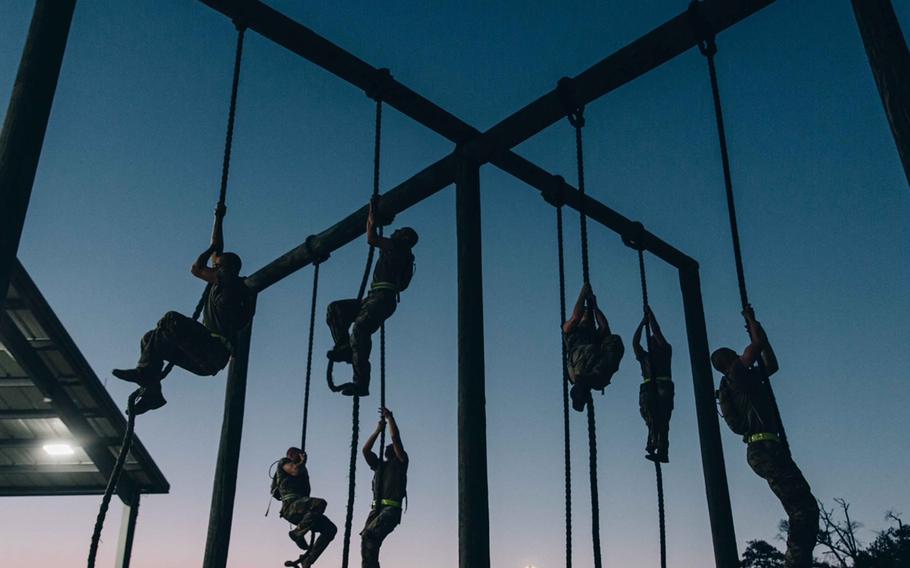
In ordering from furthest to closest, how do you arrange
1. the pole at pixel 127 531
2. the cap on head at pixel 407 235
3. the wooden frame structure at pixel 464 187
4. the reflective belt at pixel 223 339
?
1. the pole at pixel 127 531
2. the cap on head at pixel 407 235
3. the reflective belt at pixel 223 339
4. the wooden frame structure at pixel 464 187

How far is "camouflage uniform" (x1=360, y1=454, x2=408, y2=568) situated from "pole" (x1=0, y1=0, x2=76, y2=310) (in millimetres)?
4844

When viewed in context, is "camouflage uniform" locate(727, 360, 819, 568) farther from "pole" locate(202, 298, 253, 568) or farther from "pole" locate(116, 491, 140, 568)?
"pole" locate(116, 491, 140, 568)

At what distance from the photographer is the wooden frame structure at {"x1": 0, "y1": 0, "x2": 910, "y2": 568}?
4570 mm

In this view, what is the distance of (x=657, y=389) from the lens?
27.4 ft

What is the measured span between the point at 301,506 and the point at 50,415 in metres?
5.63

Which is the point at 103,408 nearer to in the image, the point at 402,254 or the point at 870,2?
the point at 402,254

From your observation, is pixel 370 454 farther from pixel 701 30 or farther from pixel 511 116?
pixel 701 30

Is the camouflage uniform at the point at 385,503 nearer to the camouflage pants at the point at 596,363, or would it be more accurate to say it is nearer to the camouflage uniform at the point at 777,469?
the camouflage pants at the point at 596,363

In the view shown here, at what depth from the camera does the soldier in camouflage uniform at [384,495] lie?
823cm

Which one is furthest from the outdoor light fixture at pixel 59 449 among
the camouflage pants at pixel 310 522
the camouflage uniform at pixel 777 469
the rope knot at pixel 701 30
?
the rope knot at pixel 701 30

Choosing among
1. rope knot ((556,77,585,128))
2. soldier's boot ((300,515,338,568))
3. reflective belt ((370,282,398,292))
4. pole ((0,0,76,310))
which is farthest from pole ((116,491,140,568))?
rope knot ((556,77,585,128))

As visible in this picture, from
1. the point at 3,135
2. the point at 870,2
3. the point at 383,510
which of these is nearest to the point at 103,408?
the point at 383,510

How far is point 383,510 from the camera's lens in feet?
27.1

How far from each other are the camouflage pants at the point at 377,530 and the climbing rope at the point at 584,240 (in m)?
3.07
